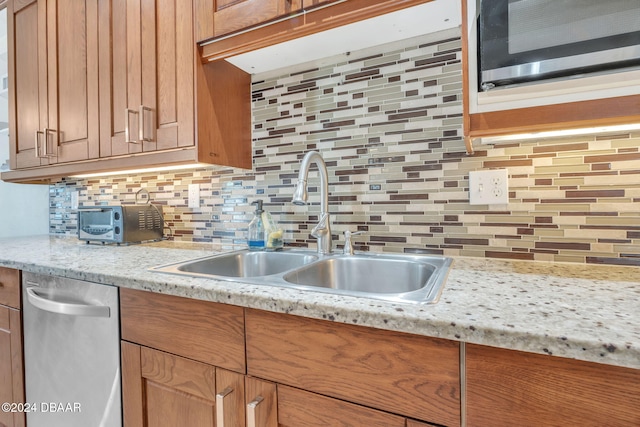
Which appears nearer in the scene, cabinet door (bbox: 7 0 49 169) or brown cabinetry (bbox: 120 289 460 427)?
brown cabinetry (bbox: 120 289 460 427)

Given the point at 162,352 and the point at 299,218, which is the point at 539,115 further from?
the point at 162,352

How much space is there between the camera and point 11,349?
1.22 meters

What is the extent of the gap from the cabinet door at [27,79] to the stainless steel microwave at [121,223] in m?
0.39

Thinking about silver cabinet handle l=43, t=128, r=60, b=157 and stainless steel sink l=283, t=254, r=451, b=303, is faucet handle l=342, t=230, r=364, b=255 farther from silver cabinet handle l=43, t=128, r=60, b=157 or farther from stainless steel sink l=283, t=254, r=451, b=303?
silver cabinet handle l=43, t=128, r=60, b=157

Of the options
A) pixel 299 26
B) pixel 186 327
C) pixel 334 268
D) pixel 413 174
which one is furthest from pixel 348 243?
pixel 299 26

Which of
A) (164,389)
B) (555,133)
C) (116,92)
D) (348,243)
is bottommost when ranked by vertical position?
(164,389)

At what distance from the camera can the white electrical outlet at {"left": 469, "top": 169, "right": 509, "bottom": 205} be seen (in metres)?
1.03

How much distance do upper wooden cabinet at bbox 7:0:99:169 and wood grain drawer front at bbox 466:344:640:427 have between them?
1.68 meters

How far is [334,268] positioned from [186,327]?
Result: 512 mm

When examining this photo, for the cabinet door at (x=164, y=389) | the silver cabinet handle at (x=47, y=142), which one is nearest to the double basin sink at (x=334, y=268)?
the cabinet door at (x=164, y=389)

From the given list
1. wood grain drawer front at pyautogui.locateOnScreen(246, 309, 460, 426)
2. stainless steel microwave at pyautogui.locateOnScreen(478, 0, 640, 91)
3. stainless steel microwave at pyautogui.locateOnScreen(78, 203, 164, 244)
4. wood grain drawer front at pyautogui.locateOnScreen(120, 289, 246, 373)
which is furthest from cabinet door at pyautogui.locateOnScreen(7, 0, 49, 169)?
stainless steel microwave at pyautogui.locateOnScreen(478, 0, 640, 91)

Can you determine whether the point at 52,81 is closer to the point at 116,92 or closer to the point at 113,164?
the point at 116,92

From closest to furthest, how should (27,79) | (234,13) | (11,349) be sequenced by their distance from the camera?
(234,13) → (11,349) → (27,79)

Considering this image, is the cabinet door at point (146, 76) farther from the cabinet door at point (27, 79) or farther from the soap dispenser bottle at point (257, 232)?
the cabinet door at point (27, 79)
